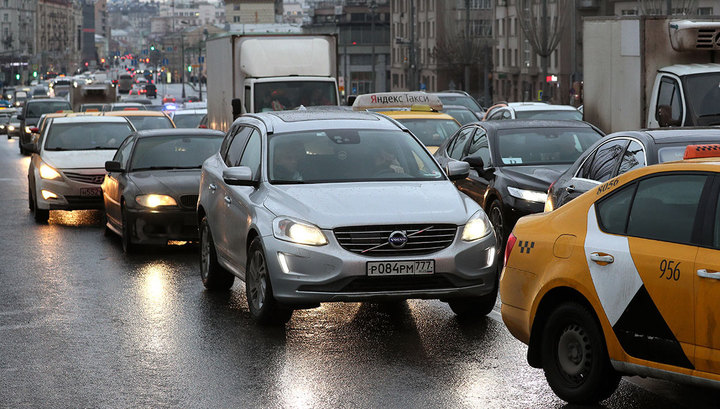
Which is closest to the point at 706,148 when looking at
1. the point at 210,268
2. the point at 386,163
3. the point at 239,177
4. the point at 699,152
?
the point at 699,152

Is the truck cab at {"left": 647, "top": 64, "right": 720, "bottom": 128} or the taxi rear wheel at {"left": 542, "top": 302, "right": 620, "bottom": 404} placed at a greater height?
the truck cab at {"left": 647, "top": 64, "right": 720, "bottom": 128}

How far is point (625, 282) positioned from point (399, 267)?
283cm

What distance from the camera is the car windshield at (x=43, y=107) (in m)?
53.2

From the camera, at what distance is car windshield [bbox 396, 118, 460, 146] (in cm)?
2158

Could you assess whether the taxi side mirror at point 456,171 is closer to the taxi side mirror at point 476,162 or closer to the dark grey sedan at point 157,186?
the taxi side mirror at point 476,162

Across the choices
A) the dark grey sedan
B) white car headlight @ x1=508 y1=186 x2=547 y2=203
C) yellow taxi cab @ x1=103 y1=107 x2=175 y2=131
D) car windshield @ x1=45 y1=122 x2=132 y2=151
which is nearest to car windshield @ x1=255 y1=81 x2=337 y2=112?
yellow taxi cab @ x1=103 y1=107 x2=175 y2=131

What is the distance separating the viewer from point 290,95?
2634cm

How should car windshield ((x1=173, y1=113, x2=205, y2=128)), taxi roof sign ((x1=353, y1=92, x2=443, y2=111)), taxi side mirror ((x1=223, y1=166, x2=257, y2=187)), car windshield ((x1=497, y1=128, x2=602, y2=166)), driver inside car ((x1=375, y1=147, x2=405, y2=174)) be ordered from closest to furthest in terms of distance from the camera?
taxi side mirror ((x1=223, y1=166, x2=257, y2=187))
driver inside car ((x1=375, y1=147, x2=405, y2=174))
car windshield ((x1=497, y1=128, x2=602, y2=166))
taxi roof sign ((x1=353, y1=92, x2=443, y2=111))
car windshield ((x1=173, y1=113, x2=205, y2=128))

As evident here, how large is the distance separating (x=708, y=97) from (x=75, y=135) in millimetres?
9716

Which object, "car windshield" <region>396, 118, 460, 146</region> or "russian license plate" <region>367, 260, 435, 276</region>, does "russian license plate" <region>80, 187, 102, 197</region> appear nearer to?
"car windshield" <region>396, 118, 460, 146</region>

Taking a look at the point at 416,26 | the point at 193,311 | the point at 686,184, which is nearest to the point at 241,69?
the point at 193,311

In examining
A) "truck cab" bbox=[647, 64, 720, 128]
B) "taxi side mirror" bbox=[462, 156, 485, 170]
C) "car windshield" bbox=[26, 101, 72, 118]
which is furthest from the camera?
"car windshield" bbox=[26, 101, 72, 118]

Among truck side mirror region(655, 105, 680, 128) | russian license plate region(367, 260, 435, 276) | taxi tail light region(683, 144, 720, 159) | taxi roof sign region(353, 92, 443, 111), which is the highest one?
taxi roof sign region(353, 92, 443, 111)

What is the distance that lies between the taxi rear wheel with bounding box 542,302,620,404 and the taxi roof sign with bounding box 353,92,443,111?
57.2 ft
